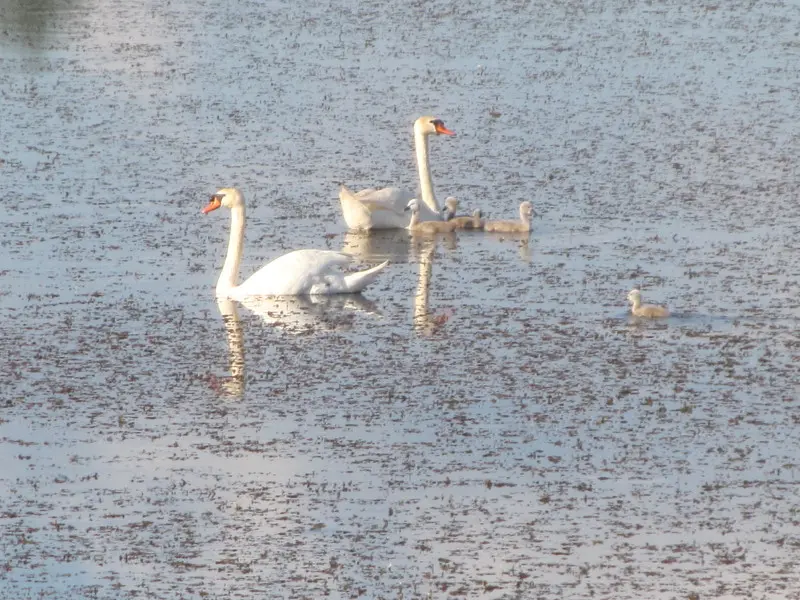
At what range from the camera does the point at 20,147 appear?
776 inches

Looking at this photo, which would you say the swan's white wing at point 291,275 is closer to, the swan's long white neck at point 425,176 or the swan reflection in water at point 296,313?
the swan reflection in water at point 296,313

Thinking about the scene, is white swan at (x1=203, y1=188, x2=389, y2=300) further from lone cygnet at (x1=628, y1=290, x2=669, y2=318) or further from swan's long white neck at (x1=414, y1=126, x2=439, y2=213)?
swan's long white neck at (x1=414, y1=126, x2=439, y2=213)

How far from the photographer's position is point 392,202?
17.0 m

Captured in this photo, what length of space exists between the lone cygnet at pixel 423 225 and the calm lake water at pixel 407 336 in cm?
30

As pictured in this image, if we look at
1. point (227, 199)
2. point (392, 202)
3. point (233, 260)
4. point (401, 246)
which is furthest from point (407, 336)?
point (392, 202)

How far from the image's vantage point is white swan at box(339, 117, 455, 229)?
1656cm

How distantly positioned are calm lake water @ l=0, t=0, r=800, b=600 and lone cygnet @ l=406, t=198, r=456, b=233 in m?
0.30

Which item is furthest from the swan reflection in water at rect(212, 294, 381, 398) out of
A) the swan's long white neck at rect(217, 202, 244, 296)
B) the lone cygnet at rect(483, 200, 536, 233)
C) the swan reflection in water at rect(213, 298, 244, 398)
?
the lone cygnet at rect(483, 200, 536, 233)

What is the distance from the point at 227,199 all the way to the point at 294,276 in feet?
3.69

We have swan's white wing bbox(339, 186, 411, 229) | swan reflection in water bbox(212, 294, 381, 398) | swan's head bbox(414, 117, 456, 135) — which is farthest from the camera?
swan's head bbox(414, 117, 456, 135)

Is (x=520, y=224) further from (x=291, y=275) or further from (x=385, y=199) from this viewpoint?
(x=291, y=275)

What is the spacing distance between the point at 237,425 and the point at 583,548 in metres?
2.74

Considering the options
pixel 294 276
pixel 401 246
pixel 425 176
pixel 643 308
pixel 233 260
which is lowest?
pixel 643 308

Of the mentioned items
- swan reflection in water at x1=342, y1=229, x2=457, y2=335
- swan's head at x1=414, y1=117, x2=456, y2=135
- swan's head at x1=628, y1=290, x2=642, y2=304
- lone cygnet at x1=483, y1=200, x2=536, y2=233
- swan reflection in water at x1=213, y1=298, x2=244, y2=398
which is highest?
swan's head at x1=414, y1=117, x2=456, y2=135
